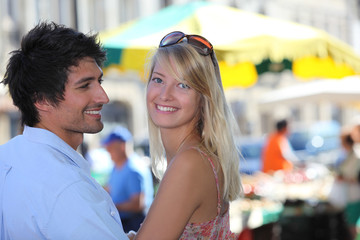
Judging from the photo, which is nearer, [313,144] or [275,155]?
[275,155]

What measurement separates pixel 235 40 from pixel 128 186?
1.77m

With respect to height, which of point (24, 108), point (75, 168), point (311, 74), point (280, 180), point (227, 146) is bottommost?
point (280, 180)

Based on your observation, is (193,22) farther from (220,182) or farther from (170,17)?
(220,182)

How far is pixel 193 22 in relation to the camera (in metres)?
4.79

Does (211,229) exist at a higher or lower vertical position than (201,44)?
lower

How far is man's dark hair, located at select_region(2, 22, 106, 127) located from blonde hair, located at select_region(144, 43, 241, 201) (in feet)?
1.38

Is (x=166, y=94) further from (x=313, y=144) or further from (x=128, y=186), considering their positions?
(x=313, y=144)

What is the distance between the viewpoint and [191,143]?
2.27 m

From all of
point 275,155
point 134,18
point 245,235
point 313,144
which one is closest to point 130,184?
point 245,235

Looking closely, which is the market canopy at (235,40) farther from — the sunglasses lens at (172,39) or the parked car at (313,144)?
the parked car at (313,144)

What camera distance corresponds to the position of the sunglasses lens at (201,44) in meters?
2.30

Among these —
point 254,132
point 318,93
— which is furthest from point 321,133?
point 254,132

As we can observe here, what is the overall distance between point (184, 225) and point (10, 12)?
64.6ft

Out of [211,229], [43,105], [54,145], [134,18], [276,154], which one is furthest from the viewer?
[134,18]
